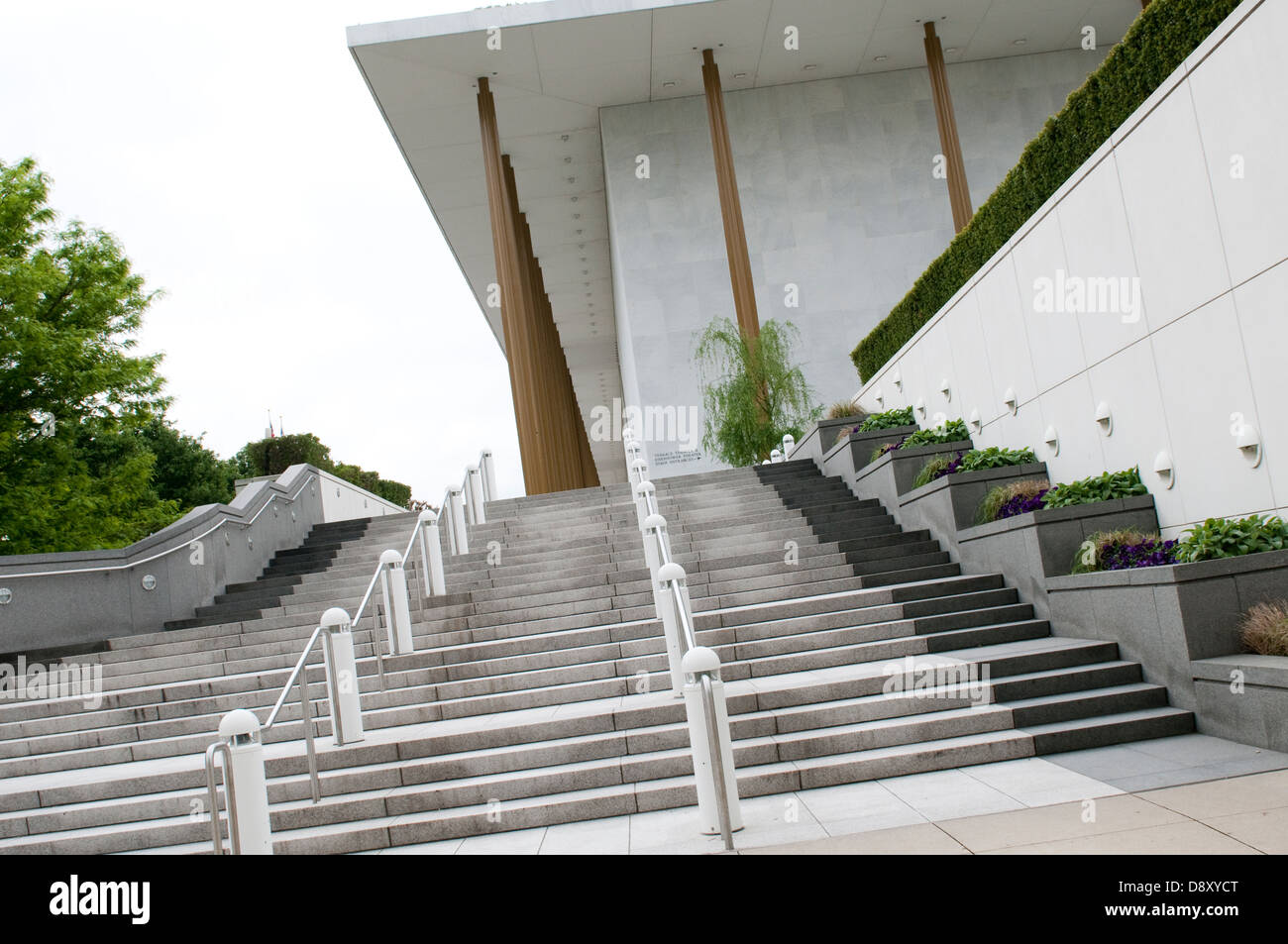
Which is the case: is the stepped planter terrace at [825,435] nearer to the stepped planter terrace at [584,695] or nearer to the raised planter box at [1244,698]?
the stepped planter terrace at [584,695]

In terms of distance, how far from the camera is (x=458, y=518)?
13273mm

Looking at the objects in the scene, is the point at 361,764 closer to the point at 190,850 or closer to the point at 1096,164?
the point at 190,850

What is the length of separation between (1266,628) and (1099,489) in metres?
2.75

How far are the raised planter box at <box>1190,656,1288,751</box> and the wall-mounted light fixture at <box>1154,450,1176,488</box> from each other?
2.05 meters

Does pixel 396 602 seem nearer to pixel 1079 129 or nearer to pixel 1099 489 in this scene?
pixel 1099 489

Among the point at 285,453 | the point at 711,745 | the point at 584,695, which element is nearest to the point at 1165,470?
the point at 711,745

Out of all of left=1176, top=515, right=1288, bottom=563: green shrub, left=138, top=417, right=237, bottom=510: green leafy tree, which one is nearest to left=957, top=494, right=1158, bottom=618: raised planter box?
left=1176, top=515, right=1288, bottom=563: green shrub

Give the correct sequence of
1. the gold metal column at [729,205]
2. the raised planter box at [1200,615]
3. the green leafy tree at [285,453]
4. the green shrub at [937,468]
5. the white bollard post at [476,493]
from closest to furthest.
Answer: the raised planter box at [1200,615] < the green shrub at [937,468] < the white bollard post at [476,493] < the gold metal column at [729,205] < the green leafy tree at [285,453]

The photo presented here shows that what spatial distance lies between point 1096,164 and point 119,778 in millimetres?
9526

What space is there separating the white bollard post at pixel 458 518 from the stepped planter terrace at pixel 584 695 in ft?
0.87

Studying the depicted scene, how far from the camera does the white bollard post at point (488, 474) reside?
16688 mm

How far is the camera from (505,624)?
409 inches

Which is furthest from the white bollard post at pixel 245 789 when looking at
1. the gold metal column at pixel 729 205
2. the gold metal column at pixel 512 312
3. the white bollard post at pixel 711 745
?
the gold metal column at pixel 729 205
